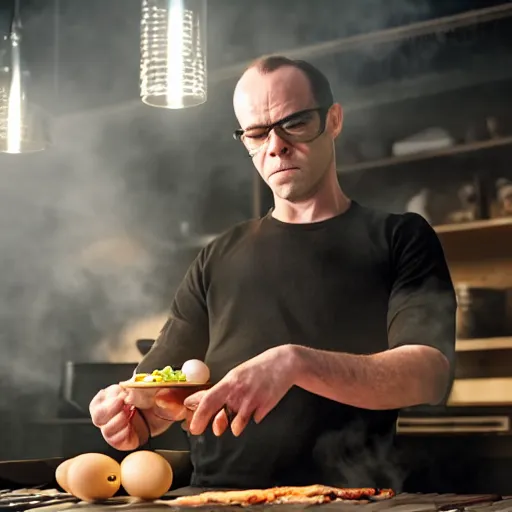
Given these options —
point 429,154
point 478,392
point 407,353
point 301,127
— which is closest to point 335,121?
point 301,127

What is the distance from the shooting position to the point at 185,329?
2066mm

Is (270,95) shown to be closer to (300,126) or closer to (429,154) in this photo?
(300,126)

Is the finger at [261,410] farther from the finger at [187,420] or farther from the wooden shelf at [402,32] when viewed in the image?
the wooden shelf at [402,32]

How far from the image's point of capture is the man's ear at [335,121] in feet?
6.53

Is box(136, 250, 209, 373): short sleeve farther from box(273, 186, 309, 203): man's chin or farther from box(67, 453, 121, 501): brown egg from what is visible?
box(67, 453, 121, 501): brown egg

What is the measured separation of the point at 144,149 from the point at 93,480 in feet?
2.97

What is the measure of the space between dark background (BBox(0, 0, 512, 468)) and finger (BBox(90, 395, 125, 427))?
0.91 ft

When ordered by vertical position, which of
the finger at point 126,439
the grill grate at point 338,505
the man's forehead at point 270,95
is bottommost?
the grill grate at point 338,505

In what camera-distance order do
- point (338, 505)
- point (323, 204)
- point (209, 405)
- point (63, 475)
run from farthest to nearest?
1. point (323, 204)
2. point (63, 475)
3. point (209, 405)
4. point (338, 505)

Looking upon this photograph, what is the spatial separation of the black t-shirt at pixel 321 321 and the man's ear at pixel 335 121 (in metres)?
0.16

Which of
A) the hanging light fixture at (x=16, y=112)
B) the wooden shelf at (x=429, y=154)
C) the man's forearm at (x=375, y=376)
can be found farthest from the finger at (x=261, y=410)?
the hanging light fixture at (x=16, y=112)

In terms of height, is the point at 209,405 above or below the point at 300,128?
below

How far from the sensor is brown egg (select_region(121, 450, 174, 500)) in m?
1.65

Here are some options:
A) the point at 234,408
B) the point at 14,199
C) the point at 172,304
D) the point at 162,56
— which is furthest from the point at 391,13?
the point at 14,199
